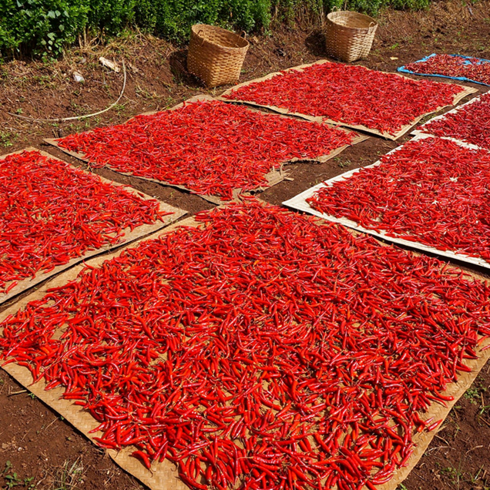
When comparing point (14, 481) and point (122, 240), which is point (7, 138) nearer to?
point (122, 240)

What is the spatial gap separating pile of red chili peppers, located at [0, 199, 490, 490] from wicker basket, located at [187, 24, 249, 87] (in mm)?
4850

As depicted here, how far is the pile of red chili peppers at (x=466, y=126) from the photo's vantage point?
707 cm

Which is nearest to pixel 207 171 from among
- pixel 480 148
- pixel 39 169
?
pixel 39 169

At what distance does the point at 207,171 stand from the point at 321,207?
1527 mm

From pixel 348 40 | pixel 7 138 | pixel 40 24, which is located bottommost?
pixel 7 138

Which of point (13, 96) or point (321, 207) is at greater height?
point (13, 96)

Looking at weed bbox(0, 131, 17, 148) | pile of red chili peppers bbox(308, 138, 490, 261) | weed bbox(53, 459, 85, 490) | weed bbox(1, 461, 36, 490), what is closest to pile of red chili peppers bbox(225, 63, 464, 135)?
pile of red chili peppers bbox(308, 138, 490, 261)

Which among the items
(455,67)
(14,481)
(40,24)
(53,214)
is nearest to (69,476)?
(14,481)

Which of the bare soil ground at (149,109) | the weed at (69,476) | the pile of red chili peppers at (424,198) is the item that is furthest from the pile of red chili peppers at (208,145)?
the weed at (69,476)

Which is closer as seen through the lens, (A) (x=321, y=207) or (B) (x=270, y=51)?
(A) (x=321, y=207)

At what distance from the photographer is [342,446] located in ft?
9.20

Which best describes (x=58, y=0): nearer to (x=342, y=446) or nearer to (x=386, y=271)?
(x=386, y=271)

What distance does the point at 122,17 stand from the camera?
28.0ft

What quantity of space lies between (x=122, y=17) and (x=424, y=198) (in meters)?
6.36
